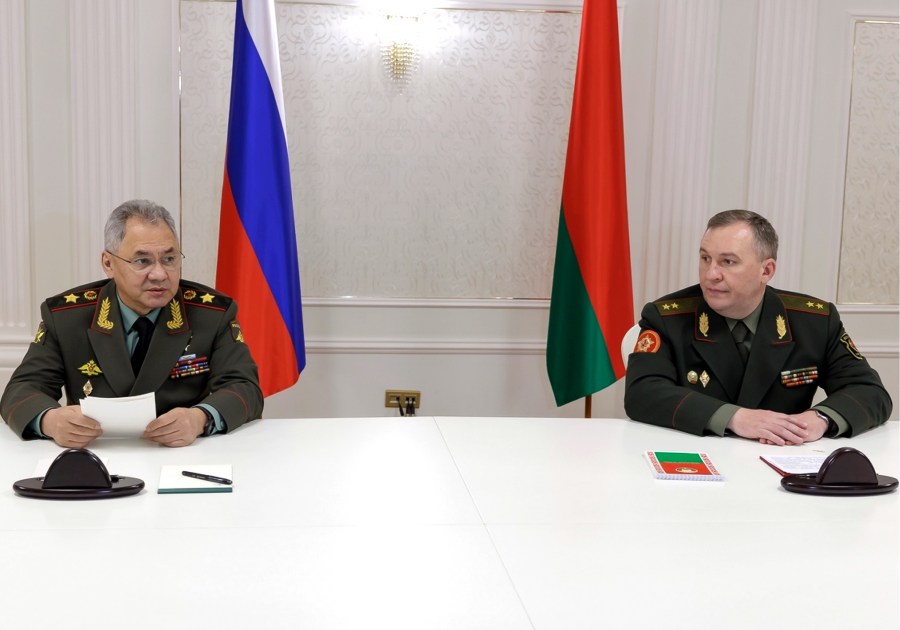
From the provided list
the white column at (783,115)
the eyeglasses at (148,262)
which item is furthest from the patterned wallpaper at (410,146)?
the eyeglasses at (148,262)

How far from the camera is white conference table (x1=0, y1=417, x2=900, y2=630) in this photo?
139 centimetres

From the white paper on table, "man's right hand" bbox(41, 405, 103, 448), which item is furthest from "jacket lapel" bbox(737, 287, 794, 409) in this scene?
"man's right hand" bbox(41, 405, 103, 448)

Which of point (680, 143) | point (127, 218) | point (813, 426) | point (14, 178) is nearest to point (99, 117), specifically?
point (14, 178)

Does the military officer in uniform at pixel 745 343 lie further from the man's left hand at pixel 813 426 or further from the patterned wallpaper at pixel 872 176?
the patterned wallpaper at pixel 872 176

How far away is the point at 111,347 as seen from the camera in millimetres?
2602

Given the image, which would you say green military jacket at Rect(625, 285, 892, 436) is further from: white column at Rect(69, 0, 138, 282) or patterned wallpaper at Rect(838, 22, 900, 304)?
white column at Rect(69, 0, 138, 282)

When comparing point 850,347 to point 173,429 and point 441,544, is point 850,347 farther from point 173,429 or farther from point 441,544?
point 173,429

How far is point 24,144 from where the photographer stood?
393cm

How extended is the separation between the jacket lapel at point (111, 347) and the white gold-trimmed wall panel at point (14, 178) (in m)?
1.59

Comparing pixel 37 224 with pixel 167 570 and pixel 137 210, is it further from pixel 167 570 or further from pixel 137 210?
pixel 167 570

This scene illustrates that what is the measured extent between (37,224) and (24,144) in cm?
33

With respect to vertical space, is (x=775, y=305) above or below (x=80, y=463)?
above

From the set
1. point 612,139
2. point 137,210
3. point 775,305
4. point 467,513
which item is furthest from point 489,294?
point 467,513

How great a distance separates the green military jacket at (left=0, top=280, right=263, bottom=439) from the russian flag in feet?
3.43
